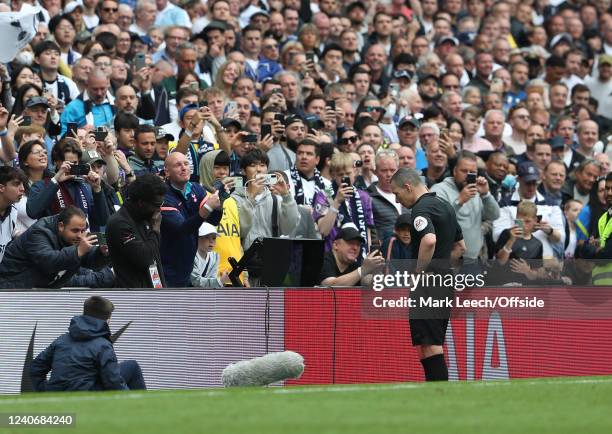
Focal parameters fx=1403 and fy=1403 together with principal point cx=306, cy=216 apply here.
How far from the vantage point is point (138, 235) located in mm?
11562

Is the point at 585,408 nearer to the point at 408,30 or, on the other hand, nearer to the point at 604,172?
the point at 604,172

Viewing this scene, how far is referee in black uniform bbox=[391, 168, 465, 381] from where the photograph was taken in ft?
37.8

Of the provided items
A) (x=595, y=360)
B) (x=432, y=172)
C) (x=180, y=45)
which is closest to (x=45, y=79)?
(x=180, y=45)

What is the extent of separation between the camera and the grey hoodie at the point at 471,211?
15.5 metres

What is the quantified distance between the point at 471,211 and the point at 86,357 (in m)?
6.50

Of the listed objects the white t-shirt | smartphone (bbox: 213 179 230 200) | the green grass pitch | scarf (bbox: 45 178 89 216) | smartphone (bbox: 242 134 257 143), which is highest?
smartphone (bbox: 242 134 257 143)

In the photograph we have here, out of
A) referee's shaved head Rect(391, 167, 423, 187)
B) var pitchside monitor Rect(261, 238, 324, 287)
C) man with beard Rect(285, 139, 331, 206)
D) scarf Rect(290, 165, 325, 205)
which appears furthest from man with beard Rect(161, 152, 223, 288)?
man with beard Rect(285, 139, 331, 206)

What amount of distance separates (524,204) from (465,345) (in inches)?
157

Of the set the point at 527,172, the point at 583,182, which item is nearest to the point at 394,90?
the point at 527,172

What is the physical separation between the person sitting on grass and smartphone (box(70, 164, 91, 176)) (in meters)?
2.84

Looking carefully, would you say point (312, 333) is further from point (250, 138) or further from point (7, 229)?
point (250, 138)

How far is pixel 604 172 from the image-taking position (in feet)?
Result: 61.0

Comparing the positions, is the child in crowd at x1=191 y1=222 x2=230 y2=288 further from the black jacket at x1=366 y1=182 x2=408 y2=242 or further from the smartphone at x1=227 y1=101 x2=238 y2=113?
the smartphone at x1=227 y1=101 x2=238 y2=113

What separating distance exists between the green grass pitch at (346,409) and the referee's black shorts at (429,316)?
957mm
